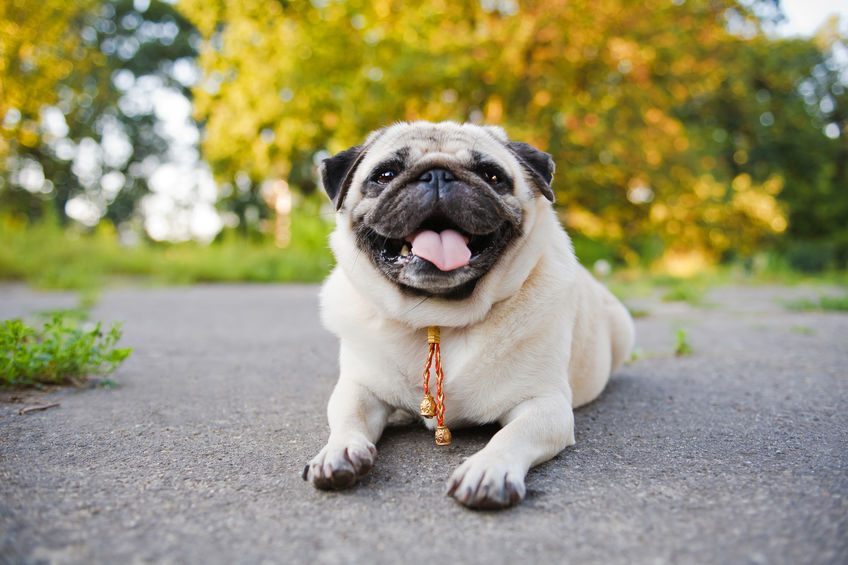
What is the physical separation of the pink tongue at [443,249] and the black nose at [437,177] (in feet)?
0.69

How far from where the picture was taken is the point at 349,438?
85.5 inches

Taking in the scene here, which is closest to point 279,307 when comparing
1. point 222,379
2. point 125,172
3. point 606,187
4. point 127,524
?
point 222,379

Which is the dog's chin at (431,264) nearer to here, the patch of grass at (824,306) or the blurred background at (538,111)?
the patch of grass at (824,306)

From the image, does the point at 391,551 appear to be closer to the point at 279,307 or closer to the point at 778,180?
the point at 279,307

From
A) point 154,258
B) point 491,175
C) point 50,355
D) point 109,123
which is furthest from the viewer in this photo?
point 109,123

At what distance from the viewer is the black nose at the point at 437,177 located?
2.46 metres

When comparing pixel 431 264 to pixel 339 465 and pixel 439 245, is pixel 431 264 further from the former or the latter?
pixel 339 465

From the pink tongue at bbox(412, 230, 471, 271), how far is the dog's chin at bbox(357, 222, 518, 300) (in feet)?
0.07

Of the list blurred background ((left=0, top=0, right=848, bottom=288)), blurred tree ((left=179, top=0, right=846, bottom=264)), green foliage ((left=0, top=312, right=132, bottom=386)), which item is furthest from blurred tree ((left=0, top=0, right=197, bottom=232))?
green foliage ((left=0, top=312, right=132, bottom=386))

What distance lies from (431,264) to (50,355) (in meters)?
2.35

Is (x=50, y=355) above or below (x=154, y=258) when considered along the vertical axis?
above

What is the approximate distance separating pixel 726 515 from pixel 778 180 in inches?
1107

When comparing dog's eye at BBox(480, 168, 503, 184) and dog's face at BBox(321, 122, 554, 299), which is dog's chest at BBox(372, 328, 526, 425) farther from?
dog's eye at BBox(480, 168, 503, 184)

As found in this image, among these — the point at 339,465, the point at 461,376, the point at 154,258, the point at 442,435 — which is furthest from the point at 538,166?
the point at 154,258
